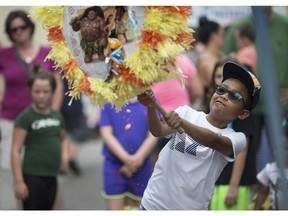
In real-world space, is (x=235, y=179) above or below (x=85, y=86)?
below

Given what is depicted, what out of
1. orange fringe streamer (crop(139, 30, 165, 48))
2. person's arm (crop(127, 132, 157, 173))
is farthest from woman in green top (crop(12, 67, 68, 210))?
orange fringe streamer (crop(139, 30, 165, 48))

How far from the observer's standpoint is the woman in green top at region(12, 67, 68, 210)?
5.84m

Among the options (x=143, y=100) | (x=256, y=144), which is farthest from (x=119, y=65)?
(x=256, y=144)

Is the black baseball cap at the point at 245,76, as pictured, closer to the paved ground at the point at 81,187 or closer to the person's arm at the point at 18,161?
the person's arm at the point at 18,161

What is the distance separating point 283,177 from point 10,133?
11.6ft

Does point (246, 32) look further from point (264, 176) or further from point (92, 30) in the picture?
point (92, 30)

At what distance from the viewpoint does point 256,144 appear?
19.7ft

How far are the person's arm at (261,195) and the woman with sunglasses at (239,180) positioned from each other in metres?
0.08

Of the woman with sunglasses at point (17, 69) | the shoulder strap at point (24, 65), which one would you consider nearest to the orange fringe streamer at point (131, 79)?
the woman with sunglasses at point (17, 69)

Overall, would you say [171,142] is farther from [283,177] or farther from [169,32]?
[283,177]

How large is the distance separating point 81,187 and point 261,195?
9.76 ft

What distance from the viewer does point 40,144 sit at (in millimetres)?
5938

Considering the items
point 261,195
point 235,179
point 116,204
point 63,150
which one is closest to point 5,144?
point 63,150

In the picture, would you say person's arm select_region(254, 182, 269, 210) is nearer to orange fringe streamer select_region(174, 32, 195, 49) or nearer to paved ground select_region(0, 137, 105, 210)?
orange fringe streamer select_region(174, 32, 195, 49)
